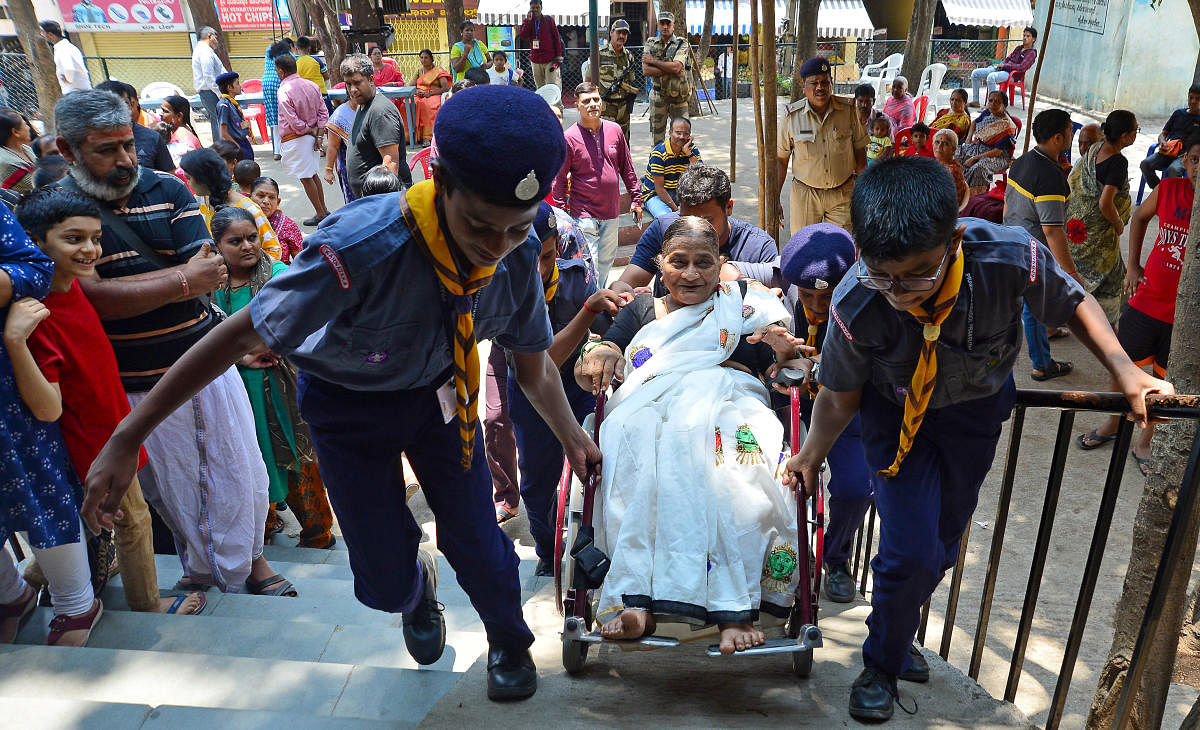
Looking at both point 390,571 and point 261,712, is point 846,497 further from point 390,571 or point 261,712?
point 261,712

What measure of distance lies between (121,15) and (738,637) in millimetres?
25864

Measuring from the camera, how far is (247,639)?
3211 millimetres

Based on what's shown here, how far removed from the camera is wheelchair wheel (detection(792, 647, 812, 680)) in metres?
2.88

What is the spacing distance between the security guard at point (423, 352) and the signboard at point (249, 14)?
2393 cm

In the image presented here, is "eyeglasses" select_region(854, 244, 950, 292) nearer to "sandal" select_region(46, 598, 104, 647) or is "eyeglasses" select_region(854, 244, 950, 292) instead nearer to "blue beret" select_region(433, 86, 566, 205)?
"blue beret" select_region(433, 86, 566, 205)

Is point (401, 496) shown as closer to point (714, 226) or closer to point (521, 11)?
point (714, 226)

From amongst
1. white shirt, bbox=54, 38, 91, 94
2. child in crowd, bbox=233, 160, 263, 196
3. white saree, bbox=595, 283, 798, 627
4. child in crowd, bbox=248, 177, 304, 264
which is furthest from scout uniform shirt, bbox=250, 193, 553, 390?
white shirt, bbox=54, 38, 91, 94

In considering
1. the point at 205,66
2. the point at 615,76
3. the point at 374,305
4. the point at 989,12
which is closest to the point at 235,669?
the point at 374,305

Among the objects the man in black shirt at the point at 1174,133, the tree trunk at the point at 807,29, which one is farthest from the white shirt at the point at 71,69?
the man in black shirt at the point at 1174,133

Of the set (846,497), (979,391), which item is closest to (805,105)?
(846,497)

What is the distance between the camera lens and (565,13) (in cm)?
2173

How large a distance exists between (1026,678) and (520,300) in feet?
8.92

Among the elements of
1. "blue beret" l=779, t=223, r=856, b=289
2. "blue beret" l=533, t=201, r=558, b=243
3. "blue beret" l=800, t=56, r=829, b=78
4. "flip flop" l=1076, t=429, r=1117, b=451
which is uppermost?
"blue beret" l=800, t=56, r=829, b=78

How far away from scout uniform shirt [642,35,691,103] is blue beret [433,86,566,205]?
909 centimetres
